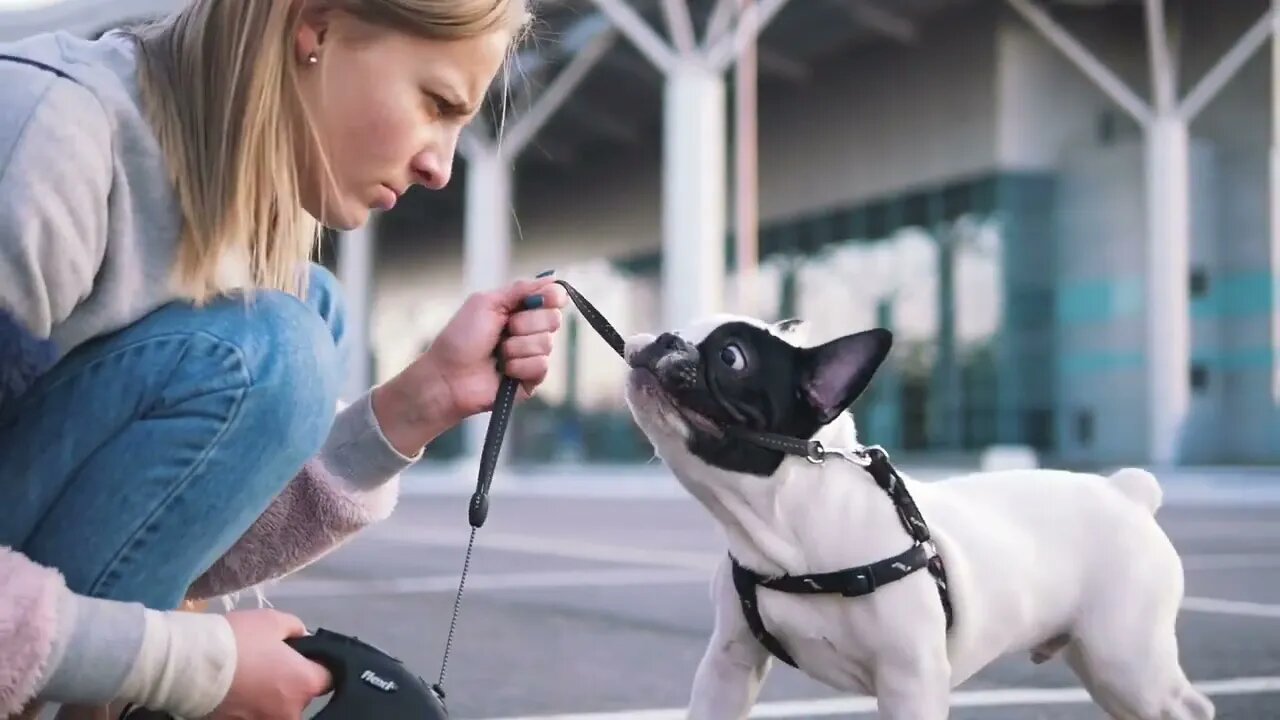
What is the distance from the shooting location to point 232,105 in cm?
177

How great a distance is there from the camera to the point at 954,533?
2.30 meters

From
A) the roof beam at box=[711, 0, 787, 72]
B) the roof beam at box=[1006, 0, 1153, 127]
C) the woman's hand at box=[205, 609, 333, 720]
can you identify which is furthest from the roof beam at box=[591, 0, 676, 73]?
the woman's hand at box=[205, 609, 333, 720]

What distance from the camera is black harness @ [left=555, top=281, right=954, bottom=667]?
2.11 m

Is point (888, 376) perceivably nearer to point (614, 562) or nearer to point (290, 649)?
point (614, 562)

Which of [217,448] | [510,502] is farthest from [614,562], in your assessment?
[510,502]

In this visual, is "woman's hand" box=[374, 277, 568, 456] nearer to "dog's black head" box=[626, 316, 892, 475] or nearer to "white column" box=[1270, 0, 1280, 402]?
"dog's black head" box=[626, 316, 892, 475]

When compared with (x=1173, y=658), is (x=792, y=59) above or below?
above

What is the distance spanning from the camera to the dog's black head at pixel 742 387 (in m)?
2.16

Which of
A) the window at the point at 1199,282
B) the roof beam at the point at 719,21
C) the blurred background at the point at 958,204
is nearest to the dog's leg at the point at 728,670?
the blurred background at the point at 958,204

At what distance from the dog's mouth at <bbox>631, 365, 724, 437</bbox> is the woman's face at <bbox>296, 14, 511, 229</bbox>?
0.44m

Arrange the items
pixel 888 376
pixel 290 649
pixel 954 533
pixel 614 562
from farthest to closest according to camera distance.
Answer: pixel 888 376
pixel 614 562
pixel 954 533
pixel 290 649

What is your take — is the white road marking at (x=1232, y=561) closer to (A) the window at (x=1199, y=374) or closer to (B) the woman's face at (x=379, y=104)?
(B) the woman's face at (x=379, y=104)

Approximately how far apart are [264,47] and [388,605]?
3352 mm

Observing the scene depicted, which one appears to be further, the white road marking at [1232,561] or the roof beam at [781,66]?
the roof beam at [781,66]
